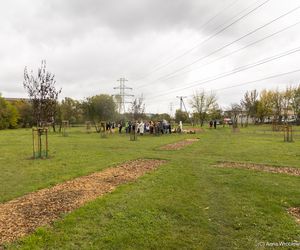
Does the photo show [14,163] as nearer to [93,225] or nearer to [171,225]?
[93,225]

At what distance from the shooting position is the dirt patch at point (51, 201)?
5020 millimetres

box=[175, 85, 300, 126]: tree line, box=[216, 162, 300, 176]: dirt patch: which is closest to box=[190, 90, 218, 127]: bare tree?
box=[175, 85, 300, 126]: tree line

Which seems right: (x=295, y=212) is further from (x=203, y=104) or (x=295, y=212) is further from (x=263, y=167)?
(x=203, y=104)

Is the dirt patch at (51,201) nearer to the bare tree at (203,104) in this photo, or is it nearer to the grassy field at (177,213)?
the grassy field at (177,213)

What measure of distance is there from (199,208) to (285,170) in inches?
241

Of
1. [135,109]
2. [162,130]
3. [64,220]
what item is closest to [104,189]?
[64,220]

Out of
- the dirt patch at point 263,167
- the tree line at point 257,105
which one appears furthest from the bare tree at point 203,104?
the dirt patch at point 263,167

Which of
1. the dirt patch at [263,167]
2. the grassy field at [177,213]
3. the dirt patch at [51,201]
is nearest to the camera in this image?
the grassy field at [177,213]

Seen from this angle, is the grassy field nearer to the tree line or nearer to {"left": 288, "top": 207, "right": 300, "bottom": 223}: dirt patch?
{"left": 288, "top": 207, "right": 300, "bottom": 223}: dirt patch

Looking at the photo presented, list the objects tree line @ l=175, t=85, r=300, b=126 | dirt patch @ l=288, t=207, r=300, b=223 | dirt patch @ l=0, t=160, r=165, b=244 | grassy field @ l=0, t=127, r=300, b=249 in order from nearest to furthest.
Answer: grassy field @ l=0, t=127, r=300, b=249, dirt patch @ l=0, t=160, r=165, b=244, dirt patch @ l=288, t=207, r=300, b=223, tree line @ l=175, t=85, r=300, b=126

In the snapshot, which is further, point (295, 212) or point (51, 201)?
point (51, 201)

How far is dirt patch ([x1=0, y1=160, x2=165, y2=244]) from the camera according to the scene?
16.5 feet

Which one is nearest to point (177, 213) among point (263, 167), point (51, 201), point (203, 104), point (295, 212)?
point (295, 212)

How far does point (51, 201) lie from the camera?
645cm
